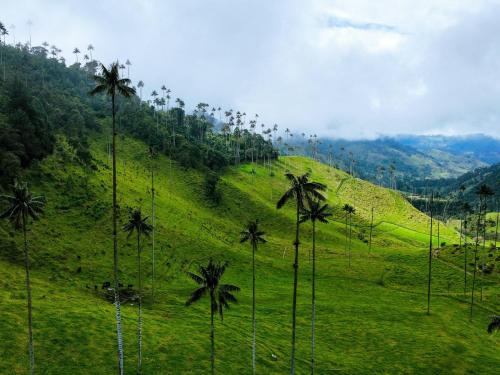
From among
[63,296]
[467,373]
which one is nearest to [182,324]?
[63,296]

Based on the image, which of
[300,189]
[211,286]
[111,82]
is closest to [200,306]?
[211,286]

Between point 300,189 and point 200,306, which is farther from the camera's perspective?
point 200,306

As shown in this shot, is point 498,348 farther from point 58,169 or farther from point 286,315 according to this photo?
point 58,169

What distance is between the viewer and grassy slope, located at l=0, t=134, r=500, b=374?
63.6m

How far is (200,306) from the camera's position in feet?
302

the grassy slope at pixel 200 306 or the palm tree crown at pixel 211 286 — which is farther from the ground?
the palm tree crown at pixel 211 286

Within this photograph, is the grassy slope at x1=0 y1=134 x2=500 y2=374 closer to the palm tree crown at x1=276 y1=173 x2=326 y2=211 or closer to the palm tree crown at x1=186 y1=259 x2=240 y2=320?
the palm tree crown at x1=186 y1=259 x2=240 y2=320

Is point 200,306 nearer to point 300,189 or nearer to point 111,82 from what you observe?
point 300,189

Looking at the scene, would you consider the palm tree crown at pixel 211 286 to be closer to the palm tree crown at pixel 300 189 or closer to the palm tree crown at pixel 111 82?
the palm tree crown at pixel 300 189

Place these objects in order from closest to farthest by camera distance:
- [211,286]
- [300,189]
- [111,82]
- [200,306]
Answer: [111,82], [211,286], [300,189], [200,306]

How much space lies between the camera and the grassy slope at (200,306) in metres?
63.6

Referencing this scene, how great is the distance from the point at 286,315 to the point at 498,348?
47.1m

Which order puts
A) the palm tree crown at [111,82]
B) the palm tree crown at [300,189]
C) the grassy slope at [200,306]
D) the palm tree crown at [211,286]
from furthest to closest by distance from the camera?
the grassy slope at [200,306]
the palm tree crown at [300,189]
the palm tree crown at [211,286]
the palm tree crown at [111,82]

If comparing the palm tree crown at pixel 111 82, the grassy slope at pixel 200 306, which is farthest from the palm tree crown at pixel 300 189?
the grassy slope at pixel 200 306
